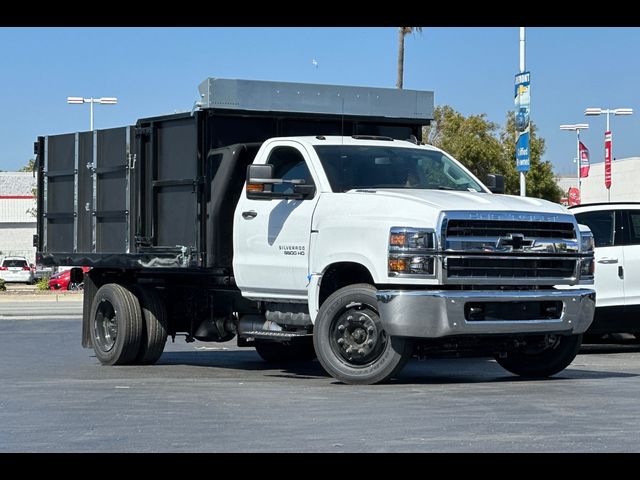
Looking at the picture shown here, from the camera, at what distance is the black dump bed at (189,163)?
1368cm

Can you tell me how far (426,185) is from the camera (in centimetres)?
1280

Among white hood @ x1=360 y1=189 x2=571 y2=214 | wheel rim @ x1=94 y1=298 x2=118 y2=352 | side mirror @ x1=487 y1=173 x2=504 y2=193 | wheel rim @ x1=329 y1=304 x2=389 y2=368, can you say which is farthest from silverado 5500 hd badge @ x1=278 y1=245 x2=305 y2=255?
wheel rim @ x1=94 y1=298 x2=118 y2=352

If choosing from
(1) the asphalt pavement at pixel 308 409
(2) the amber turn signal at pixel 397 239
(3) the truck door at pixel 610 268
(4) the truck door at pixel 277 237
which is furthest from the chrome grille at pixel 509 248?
Result: (3) the truck door at pixel 610 268

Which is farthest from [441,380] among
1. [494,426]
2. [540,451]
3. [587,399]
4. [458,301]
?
[540,451]

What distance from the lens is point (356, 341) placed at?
38.4ft

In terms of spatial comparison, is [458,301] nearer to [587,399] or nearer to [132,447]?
[587,399]

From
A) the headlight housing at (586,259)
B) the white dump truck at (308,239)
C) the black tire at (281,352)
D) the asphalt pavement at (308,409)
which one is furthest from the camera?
the black tire at (281,352)

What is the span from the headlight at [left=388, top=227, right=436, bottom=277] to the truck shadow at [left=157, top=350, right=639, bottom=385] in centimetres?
127

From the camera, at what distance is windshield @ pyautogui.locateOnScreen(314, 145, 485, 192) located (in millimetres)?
12656

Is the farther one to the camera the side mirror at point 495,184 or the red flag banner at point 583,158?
the red flag banner at point 583,158

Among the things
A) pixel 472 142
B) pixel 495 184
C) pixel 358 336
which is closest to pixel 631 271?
pixel 495 184

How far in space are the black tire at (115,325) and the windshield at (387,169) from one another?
10.8ft

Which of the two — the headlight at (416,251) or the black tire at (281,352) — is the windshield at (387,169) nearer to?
the headlight at (416,251)
